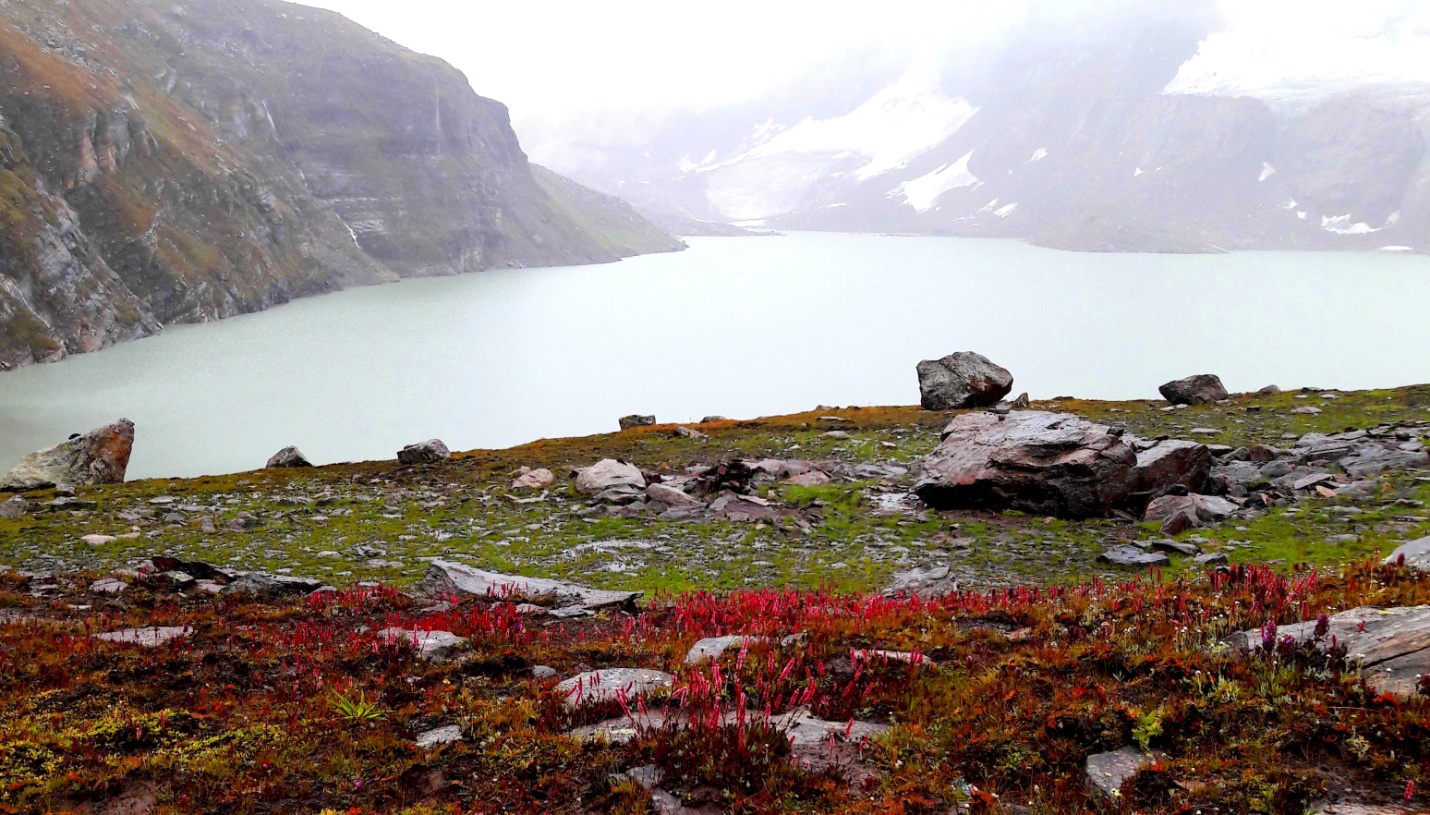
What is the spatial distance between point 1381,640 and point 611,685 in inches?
302

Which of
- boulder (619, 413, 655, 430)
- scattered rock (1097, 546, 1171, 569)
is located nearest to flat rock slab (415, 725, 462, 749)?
scattered rock (1097, 546, 1171, 569)

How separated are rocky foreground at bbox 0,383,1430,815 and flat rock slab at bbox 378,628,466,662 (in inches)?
2.3

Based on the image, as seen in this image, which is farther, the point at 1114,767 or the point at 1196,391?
the point at 1196,391

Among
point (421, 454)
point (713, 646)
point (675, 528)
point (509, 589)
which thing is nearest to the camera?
point (713, 646)

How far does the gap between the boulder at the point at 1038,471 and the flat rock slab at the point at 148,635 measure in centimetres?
1985

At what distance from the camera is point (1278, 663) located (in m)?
7.69

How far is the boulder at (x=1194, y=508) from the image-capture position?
21266 mm

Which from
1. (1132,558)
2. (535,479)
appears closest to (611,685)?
(1132,558)

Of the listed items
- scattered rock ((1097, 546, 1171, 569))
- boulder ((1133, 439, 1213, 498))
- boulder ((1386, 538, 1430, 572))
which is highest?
boulder ((1386, 538, 1430, 572))

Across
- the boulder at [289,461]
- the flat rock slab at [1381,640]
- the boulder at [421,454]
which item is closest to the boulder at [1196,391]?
the boulder at [421,454]

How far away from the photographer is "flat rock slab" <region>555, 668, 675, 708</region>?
8641mm

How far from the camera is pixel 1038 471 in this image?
2378cm

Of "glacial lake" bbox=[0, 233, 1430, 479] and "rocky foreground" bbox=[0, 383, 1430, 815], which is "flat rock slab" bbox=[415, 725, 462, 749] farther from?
"glacial lake" bbox=[0, 233, 1430, 479]

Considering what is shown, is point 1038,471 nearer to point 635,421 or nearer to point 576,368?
point 635,421
